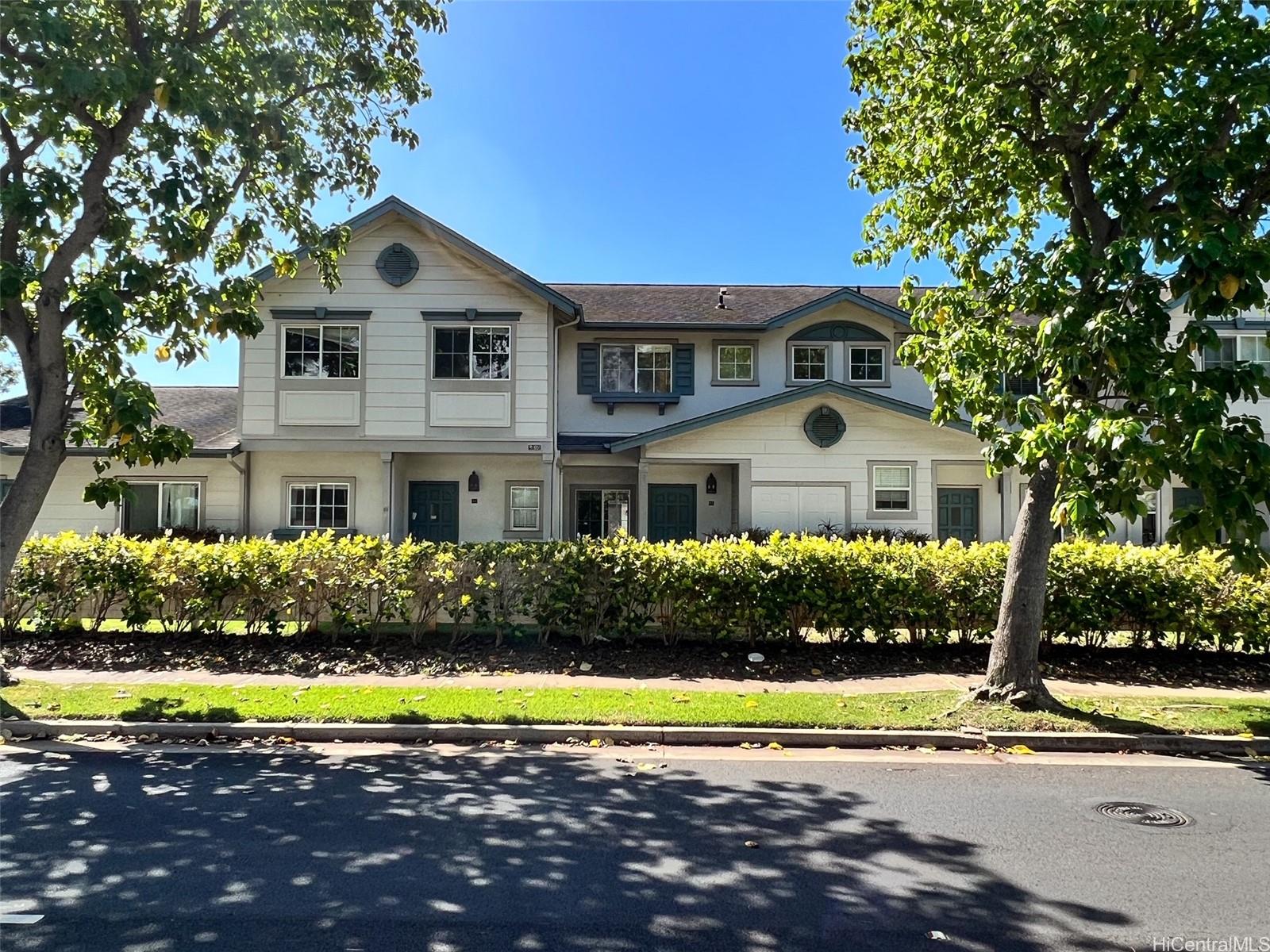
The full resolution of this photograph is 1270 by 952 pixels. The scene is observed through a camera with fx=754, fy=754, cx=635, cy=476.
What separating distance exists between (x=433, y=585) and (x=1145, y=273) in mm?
8650

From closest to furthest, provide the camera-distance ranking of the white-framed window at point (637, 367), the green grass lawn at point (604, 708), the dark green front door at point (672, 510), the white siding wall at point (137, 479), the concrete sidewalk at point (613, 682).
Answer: the green grass lawn at point (604, 708) < the concrete sidewalk at point (613, 682) < the white siding wall at point (137, 479) < the dark green front door at point (672, 510) < the white-framed window at point (637, 367)

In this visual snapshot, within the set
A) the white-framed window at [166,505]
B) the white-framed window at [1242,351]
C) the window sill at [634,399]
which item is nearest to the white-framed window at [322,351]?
the white-framed window at [166,505]

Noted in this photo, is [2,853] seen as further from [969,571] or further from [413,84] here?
[969,571]

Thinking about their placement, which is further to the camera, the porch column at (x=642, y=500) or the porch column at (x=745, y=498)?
the porch column at (x=642, y=500)

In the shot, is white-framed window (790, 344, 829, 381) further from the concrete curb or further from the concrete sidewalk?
the concrete curb

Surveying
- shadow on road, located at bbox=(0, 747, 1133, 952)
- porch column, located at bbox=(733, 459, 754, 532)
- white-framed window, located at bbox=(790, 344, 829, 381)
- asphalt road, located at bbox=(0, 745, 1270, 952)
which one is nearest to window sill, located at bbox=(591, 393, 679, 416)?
porch column, located at bbox=(733, 459, 754, 532)

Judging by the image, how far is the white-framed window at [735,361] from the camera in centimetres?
1861

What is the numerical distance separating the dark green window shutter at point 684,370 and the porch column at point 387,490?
22.7ft

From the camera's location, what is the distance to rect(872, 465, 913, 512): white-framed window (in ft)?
55.3

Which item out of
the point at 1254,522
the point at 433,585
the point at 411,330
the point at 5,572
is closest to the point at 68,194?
the point at 5,572

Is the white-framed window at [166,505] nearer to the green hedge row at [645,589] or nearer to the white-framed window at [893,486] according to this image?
the green hedge row at [645,589]

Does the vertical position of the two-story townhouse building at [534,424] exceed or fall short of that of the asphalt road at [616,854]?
it exceeds it

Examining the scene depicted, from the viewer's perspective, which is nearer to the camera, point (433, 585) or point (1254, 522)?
point (1254, 522)

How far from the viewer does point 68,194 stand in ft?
23.8
